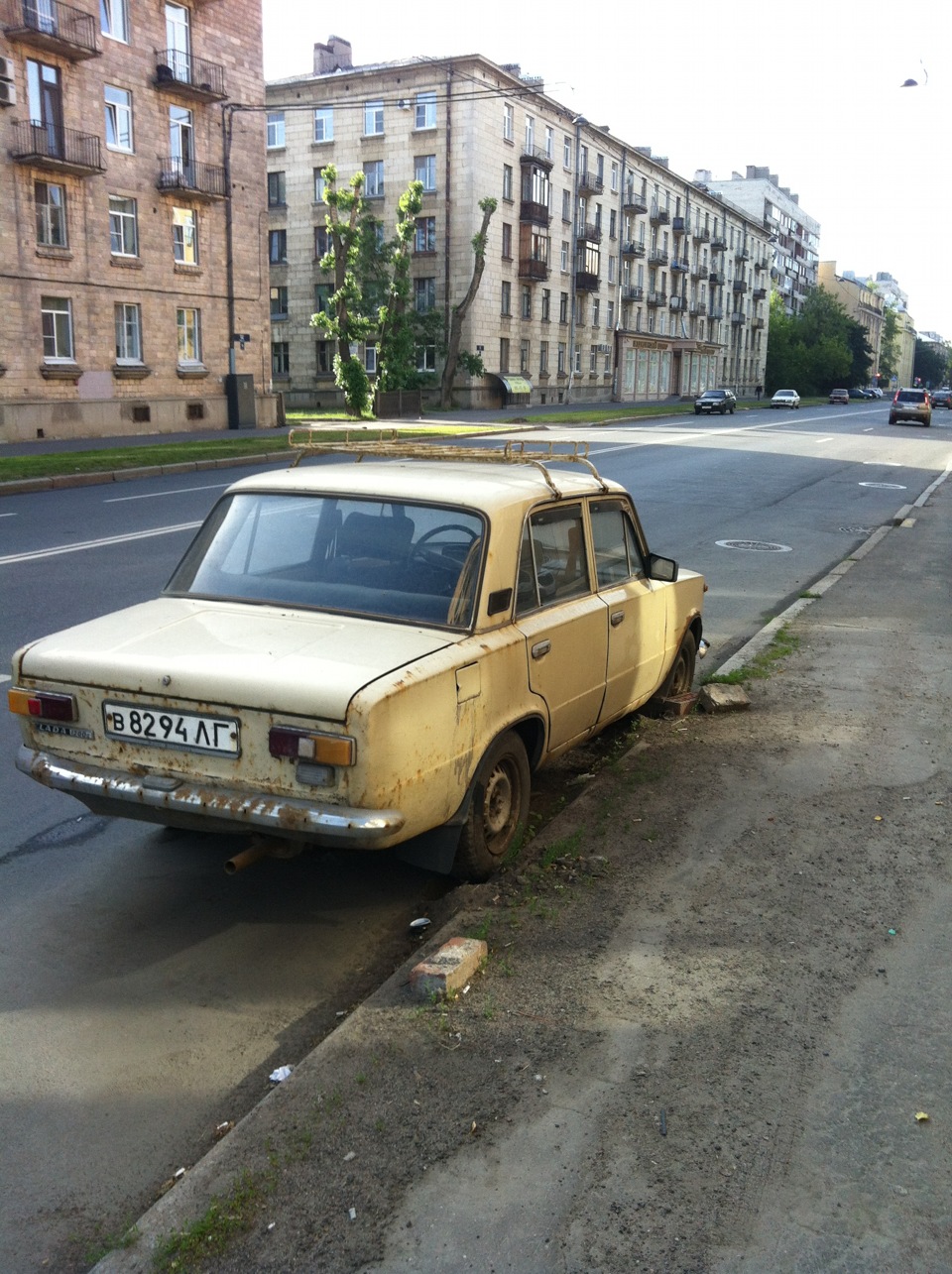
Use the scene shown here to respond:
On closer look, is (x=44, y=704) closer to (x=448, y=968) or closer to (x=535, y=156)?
(x=448, y=968)

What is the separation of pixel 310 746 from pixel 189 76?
35.6 meters

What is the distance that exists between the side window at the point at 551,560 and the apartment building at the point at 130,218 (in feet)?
89.2

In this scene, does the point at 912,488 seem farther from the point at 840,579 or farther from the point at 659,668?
the point at 659,668

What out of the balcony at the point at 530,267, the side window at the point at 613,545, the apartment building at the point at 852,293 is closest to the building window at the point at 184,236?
the balcony at the point at 530,267

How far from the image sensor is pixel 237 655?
3.96 meters

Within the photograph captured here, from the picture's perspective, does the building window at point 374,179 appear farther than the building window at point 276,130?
No

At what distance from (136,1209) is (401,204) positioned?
1919 inches

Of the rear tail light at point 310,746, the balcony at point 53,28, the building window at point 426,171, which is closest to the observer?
the rear tail light at point 310,746

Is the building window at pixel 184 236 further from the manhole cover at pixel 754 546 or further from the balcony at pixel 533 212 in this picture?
the balcony at pixel 533 212

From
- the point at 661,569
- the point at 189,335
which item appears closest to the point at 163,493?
the point at 661,569

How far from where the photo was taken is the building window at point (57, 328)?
30.6m

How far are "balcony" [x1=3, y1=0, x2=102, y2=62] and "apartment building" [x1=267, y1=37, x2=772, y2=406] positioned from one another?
21.0 meters

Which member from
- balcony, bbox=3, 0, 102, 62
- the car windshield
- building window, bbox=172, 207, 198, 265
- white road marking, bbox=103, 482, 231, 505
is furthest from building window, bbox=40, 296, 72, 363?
the car windshield

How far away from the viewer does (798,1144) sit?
113 inches
